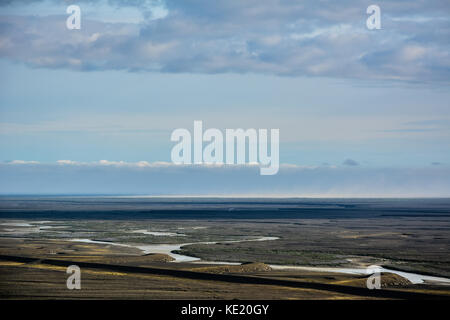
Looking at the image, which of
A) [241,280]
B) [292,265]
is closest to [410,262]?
[292,265]

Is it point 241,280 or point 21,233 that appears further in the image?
point 21,233

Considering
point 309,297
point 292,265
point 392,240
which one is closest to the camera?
point 309,297

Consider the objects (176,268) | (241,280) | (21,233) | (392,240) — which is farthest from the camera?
(21,233)
